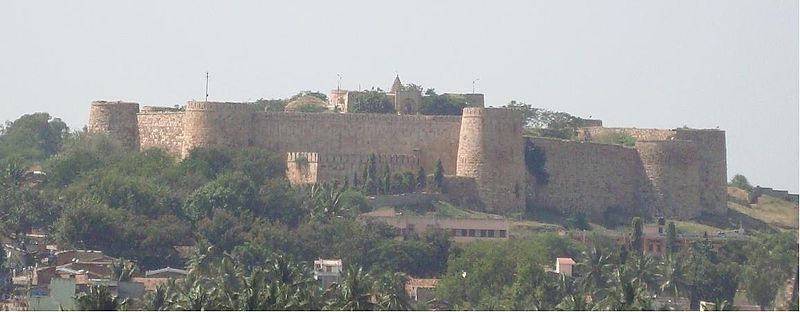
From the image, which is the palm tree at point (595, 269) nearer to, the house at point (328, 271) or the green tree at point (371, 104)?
the house at point (328, 271)

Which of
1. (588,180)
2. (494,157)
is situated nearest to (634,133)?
(588,180)

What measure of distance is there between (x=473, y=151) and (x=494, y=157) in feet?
1.95

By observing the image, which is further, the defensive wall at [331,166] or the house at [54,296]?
the defensive wall at [331,166]

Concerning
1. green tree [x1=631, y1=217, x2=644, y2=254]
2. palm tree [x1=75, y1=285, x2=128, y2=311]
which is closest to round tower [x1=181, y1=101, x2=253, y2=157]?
green tree [x1=631, y1=217, x2=644, y2=254]

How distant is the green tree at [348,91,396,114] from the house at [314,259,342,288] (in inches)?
501

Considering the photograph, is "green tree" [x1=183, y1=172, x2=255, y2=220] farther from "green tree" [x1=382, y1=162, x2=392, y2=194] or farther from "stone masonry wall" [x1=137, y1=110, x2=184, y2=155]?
"stone masonry wall" [x1=137, y1=110, x2=184, y2=155]

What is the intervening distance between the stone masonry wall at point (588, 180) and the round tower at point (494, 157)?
182 cm

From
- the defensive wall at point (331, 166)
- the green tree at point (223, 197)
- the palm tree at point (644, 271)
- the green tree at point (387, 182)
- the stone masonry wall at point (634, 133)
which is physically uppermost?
the stone masonry wall at point (634, 133)

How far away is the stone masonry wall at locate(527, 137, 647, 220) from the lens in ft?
251

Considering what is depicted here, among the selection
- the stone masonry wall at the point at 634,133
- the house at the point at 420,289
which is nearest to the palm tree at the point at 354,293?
the house at the point at 420,289

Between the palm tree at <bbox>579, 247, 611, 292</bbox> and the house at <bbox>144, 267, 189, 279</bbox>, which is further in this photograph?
the house at <bbox>144, 267, 189, 279</bbox>

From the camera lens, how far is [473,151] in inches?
2931

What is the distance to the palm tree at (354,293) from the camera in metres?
50.7

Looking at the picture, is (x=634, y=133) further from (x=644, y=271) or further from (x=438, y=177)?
(x=644, y=271)
